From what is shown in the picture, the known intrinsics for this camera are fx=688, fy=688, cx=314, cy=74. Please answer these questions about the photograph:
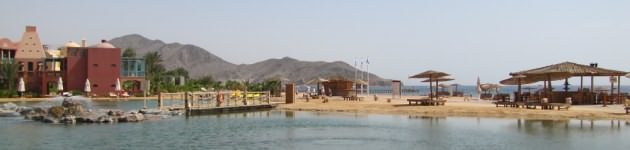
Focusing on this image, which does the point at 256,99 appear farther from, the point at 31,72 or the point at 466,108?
the point at 31,72

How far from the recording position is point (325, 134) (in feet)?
76.9

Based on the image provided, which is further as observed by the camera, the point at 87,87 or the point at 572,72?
the point at 87,87

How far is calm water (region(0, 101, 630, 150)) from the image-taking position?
20078 millimetres

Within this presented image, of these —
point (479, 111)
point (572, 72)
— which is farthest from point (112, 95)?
point (572, 72)

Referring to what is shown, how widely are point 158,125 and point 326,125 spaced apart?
6656 mm

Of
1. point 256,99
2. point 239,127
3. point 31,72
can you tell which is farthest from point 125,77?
point 239,127

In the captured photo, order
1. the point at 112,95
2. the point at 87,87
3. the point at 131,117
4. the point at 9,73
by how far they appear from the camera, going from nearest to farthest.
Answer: the point at 131,117 → the point at 87,87 → the point at 112,95 → the point at 9,73

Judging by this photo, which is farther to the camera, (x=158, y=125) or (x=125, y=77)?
(x=125, y=77)

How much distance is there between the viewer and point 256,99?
42.6 metres

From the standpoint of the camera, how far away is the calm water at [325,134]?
2008 centimetres

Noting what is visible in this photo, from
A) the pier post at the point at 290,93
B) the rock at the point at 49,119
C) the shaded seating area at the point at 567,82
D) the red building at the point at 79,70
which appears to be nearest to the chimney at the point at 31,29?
the red building at the point at 79,70

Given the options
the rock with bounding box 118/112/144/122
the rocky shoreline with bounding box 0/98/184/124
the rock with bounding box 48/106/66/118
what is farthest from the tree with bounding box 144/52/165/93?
the rock with bounding box 118/112/144/122

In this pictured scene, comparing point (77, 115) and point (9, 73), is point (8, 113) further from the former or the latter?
point (9, 73)

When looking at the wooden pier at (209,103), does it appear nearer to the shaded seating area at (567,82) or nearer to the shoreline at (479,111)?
the shoreline at (479,111)
